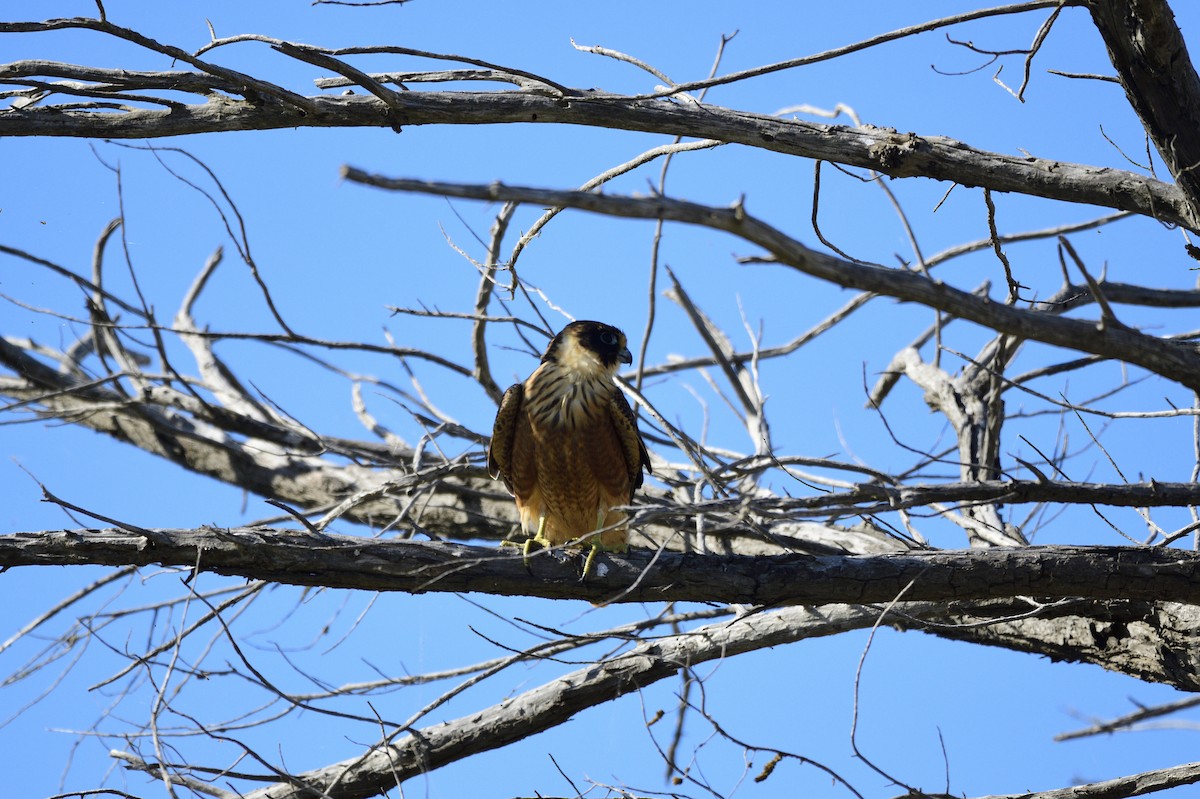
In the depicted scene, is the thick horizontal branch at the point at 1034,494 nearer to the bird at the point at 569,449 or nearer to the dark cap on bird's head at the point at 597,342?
the bird at the point at 569,449

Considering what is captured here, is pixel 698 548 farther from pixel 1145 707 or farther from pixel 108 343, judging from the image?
pixel 108 343

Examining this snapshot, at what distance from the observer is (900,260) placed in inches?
75.7

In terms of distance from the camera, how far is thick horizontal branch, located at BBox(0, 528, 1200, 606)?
3.17 meters

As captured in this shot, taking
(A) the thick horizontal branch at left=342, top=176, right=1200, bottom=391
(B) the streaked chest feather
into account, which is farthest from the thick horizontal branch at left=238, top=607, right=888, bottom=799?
(A) the thick horizontal branch at left=342, top=176, right=1200, bottom=391

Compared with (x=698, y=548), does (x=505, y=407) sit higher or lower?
higher

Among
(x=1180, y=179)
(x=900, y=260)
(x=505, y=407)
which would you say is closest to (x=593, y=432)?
(x=505, y=407)

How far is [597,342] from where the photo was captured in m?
5.05

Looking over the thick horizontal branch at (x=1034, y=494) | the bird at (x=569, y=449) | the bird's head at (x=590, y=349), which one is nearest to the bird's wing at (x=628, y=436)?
the bird at (x=569, y=449)

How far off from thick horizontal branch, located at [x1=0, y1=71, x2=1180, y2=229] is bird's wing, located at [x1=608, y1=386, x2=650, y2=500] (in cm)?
157

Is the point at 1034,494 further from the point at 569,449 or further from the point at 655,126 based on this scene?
the point at 569,449

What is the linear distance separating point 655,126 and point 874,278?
167 cm

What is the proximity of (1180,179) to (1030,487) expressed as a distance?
4.04 feet

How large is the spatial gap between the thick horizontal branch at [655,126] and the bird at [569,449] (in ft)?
4.60

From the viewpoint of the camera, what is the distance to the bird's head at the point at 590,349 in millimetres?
4945
